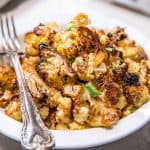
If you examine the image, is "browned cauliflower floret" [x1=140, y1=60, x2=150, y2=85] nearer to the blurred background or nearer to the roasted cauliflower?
the roasted cauliflower

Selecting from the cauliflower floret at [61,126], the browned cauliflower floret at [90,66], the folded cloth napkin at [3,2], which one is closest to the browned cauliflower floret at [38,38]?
the browned cauliflower floret at [90,66]

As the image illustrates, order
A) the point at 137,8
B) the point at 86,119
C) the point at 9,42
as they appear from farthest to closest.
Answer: the point at 137,8, the point at 9,42, the point at 86,119

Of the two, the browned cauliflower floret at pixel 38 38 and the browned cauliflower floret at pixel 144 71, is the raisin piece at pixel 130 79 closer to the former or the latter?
the browned cauliflower floret at pixel 144 71

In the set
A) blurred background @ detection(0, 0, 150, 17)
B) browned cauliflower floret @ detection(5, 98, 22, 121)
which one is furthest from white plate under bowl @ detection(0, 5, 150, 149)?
blurred background @ detection(0, 0, 150, 17)

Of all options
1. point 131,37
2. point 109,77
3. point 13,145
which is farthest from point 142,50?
point 13,145

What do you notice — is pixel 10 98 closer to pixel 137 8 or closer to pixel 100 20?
pixel 100 20

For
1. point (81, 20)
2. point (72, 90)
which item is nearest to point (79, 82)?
point (72, 90)

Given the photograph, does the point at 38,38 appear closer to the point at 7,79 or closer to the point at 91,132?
the point at 7,79
